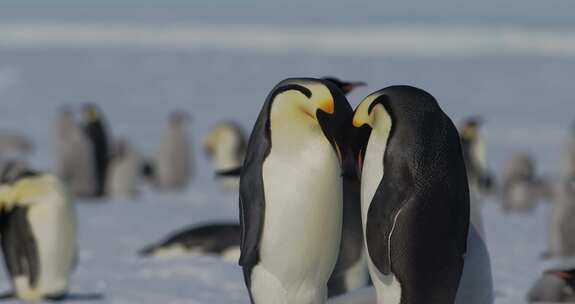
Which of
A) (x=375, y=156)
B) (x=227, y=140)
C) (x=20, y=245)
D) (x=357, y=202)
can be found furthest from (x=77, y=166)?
(x=375, y=156)

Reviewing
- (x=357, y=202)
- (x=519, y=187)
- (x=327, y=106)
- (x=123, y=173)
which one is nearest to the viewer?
(x=327, y=106)

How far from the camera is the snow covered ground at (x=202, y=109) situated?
6.91 m

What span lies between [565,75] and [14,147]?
1938 centimetres

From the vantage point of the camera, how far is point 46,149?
2141 cm

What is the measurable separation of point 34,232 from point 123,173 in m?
8.21

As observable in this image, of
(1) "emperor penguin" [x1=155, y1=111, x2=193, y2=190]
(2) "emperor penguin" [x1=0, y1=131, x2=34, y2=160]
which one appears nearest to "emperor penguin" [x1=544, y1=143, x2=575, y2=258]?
(1) "emperor penguin" [x1=155, y1=111, x2=193, y2=190]

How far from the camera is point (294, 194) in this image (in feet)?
13.5

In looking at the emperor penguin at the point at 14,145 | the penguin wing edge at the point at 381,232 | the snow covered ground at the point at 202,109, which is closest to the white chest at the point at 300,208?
the penguin wing edge at the point at 381,232

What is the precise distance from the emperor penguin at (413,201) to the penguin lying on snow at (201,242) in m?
4.17

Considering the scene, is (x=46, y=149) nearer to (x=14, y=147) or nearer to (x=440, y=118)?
(x=14, y=147)

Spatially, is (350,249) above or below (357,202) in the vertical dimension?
below

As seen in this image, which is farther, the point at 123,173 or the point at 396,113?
the point at 123,173

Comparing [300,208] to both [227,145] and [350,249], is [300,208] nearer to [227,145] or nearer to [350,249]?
[350,249]

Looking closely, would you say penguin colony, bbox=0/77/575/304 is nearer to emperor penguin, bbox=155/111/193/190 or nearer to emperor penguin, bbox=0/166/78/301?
emperor penguin, bbox=0/166/78/301
